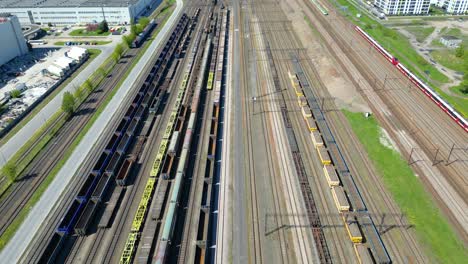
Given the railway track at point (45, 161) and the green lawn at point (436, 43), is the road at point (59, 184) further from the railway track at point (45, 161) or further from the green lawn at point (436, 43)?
the green lawn at point (436, 43)

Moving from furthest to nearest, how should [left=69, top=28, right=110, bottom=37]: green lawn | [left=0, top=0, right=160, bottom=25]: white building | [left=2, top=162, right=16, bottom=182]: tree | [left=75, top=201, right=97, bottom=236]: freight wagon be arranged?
1. [left=0, top=0, right=160, bottom=25]: white building
2. [left=69, top=28, right=110, bottom=37]: green lawn
3. [left=2, top=162, right=16, bottom=182]: tree
4. [left=75, top=201, right=97, bottom=236]: freight wagon

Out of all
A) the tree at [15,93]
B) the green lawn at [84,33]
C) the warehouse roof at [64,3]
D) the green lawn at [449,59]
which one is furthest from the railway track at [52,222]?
the green lawn at [449,59]

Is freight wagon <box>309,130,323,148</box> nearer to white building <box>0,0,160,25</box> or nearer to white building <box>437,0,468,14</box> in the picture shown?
white building <box>0,0,160,25</box>

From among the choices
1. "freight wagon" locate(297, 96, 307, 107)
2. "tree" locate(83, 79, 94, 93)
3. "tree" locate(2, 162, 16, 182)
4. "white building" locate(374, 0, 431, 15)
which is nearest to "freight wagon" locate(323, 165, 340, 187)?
"freight wagon" locate(297, 96, 307, 107)

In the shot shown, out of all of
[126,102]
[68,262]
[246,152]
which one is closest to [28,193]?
[68,262]

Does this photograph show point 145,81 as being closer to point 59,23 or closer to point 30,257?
point 30,257

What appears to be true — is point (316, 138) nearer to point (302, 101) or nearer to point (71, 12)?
point (302, 101)
